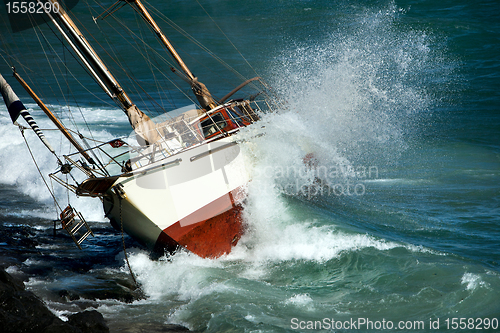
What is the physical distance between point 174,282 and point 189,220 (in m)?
1.34

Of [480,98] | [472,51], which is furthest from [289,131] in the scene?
[472,51]

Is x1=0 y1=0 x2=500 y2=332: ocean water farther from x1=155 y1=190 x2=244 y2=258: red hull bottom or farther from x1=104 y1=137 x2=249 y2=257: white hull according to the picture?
x1=104 y1=137 x2=249 y2=257: white hull

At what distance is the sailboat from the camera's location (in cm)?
827

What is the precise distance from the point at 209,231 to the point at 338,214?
400cm

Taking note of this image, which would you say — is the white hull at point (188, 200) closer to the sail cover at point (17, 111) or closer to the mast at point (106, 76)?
the mast at point (106, 76)

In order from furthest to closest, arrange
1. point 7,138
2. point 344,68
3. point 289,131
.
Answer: point 344,68 < point 7,138 < point 289,131

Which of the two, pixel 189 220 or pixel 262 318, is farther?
pixel 189 220

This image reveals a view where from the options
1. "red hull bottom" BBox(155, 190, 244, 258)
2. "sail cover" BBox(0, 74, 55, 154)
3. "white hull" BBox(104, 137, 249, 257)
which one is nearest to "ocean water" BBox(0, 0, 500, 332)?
"red hull bottom" BBox(155, 190, 244, 258)

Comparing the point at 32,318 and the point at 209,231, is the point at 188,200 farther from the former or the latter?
the point at 32,318

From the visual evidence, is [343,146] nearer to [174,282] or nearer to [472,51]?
[174,282]

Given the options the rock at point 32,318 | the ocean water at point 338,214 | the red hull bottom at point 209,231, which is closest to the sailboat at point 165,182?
the red hull bottom at point 209,231

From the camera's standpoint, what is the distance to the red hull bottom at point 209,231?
882cm

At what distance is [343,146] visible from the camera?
1620cm

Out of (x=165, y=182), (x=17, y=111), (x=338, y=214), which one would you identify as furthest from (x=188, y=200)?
(x=338, y=214)
